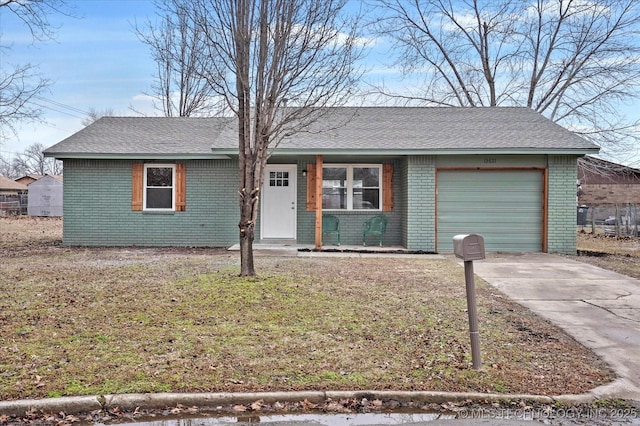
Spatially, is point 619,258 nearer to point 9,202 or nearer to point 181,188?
point 181,188

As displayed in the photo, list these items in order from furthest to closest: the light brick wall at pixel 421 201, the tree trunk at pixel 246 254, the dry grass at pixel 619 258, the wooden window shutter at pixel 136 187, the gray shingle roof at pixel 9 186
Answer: the gray shingle roof at pixel 9 186, the wooden window shutter at pixel 136 187, the light brick wall at pixel 421 201, the dry grass at pixel 619 258, the tree trunk at pixel 246 254

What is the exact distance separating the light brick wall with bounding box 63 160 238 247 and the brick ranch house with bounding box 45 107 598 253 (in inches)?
1.1

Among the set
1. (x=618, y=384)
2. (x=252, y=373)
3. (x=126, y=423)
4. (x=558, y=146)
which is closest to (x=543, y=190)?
(x=558, y=146)

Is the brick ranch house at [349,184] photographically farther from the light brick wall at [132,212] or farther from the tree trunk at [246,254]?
the tree trunk at [246,254]

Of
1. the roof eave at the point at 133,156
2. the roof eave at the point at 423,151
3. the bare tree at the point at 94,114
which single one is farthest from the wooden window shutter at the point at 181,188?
the bare tree at the point at 94,114

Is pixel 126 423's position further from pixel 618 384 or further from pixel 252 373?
pixel 618 384

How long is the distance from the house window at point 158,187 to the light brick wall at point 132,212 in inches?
11.5

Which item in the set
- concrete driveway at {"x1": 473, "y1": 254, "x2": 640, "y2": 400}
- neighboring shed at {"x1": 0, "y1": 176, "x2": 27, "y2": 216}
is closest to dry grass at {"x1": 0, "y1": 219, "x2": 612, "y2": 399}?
concrete driveway at {"x1": 473, "y1": 254, "x2": 640, "y2": 400}

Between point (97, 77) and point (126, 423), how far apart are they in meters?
28.3

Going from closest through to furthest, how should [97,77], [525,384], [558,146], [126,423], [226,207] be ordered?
[126,423], [525,384], [558,146], [226,207], [97,77]

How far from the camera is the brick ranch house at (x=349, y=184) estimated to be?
13258 millimetres

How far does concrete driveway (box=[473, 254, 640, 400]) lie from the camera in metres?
4.78

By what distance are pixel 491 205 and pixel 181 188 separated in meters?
8.46

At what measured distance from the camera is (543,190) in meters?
13.4
